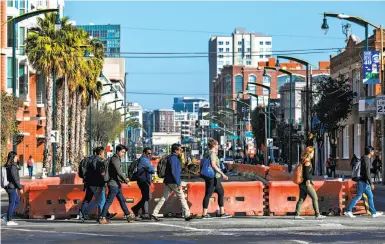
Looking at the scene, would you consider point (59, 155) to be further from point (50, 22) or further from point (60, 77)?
point (50, 22)

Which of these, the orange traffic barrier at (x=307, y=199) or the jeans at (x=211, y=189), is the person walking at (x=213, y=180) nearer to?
the jeans at (x=211, y=189)

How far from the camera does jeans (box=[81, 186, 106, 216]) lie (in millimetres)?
20953

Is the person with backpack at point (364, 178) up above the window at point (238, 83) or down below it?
below

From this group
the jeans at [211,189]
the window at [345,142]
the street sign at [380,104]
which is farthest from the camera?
the window at [345,142]

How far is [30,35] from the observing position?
191 feet

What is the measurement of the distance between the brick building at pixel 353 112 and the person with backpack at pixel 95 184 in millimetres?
40427

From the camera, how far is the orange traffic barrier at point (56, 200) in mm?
22578

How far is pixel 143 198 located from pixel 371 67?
71.4 feet

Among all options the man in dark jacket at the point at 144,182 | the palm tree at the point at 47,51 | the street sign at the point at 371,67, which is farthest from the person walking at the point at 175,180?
the palm tree at the point at 47,51

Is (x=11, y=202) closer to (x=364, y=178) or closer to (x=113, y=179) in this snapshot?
(x=113, y=179)

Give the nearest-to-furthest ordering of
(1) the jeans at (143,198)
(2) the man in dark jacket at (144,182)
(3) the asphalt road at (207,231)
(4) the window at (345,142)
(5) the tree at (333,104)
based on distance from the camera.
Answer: (3) the asphalt road at (207,231) < (2) the man in dark jacket at (144,182) < (1) the jeans at (143,198) < (5) the tree at (333,104) < (4) the window at (345,142)

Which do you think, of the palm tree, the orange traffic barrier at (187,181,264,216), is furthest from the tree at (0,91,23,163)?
the orange traffic barrier at (187,181,264,216)

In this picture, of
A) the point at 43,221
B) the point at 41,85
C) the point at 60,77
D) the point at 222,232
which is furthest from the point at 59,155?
the point at 222,232

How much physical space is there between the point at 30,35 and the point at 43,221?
3787 cm
